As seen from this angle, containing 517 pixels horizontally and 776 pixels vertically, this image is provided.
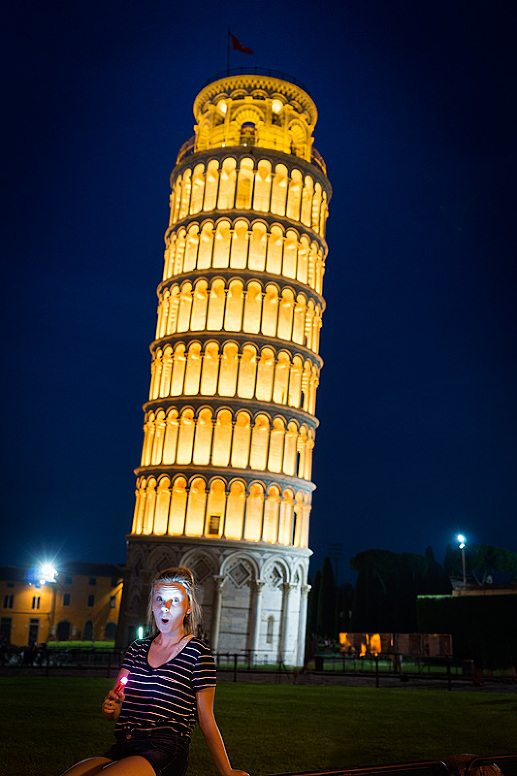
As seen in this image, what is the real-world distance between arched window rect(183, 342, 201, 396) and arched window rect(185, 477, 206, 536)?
588 centimetres

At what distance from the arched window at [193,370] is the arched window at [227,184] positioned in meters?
10.4

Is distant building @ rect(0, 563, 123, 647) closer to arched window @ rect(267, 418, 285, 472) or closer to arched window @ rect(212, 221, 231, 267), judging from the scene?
arched window @ rect(267, 418, 285, 472)

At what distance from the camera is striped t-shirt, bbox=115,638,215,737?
4570 mm

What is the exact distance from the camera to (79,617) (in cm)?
8400

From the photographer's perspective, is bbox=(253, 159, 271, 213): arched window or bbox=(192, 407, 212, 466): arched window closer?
bbox=(192, 407, 212, 466): arched window

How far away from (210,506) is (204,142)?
2800cm

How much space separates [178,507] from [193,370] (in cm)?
885

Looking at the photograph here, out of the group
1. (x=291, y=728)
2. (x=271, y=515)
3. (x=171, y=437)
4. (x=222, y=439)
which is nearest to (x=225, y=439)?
(x=222, y=439)

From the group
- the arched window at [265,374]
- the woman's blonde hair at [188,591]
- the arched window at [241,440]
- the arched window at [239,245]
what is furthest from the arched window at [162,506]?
the woman's blonde hair at [188,591]

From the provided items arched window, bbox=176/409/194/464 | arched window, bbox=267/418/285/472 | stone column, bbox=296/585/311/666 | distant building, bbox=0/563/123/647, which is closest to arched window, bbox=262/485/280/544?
A: arched window, bbox=267/418/285/472

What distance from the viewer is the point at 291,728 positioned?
1419 cm

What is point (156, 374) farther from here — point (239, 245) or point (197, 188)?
point (197, 188)

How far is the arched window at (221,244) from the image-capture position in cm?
4694

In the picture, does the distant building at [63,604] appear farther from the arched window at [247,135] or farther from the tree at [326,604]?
the arched window at [247,135]
